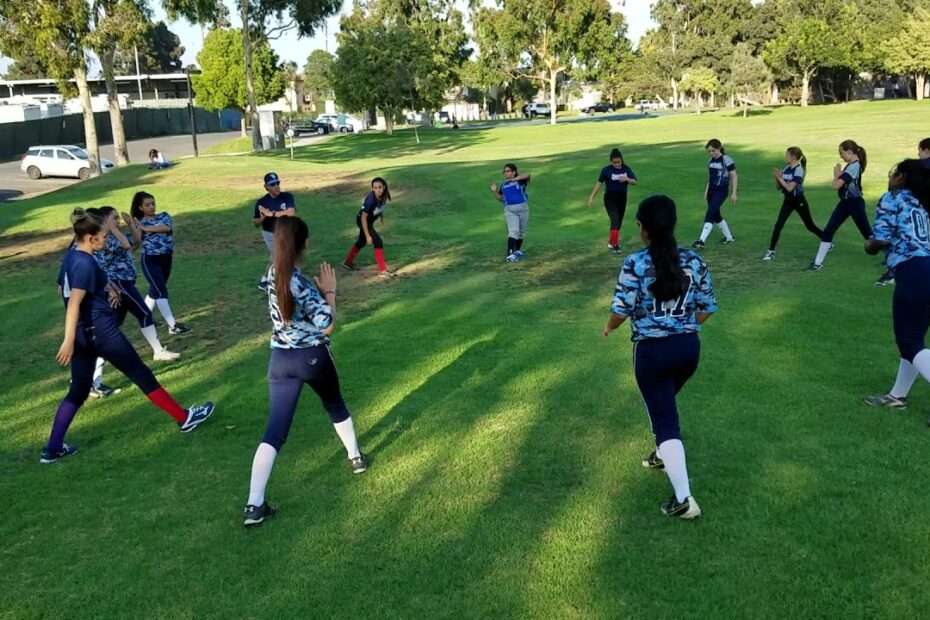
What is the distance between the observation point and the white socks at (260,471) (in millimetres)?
4641

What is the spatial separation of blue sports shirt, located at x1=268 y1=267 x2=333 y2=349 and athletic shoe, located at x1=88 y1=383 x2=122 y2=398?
3778 mm

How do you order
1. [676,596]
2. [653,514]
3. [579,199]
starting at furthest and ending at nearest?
[579,199] < [653,514] < [676,596]

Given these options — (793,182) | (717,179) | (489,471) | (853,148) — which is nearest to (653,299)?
(489,471)

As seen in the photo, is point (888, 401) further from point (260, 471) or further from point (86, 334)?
point (86, 334)

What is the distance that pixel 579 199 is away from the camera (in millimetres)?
19516

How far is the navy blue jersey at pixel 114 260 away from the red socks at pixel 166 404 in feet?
7.66

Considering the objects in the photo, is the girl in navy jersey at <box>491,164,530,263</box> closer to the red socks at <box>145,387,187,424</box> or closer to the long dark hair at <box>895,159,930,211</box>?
the long dark hair at <box>895,159,930,211</box>

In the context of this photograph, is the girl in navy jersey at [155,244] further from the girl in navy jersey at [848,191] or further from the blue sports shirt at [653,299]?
the girl in navy jersey at [848,191]

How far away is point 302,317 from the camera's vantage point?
4.51 meters

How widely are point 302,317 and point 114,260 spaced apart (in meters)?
4.34

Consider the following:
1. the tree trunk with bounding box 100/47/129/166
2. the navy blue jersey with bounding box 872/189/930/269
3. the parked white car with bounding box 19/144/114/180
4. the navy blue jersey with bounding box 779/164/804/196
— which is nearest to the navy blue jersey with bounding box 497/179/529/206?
the navy blue jersey with bounding box 779/164/804/196

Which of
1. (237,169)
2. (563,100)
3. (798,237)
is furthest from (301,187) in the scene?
(563,100)

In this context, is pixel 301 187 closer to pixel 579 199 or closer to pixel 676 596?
pixel 579 199

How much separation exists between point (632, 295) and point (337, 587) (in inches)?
93.4
